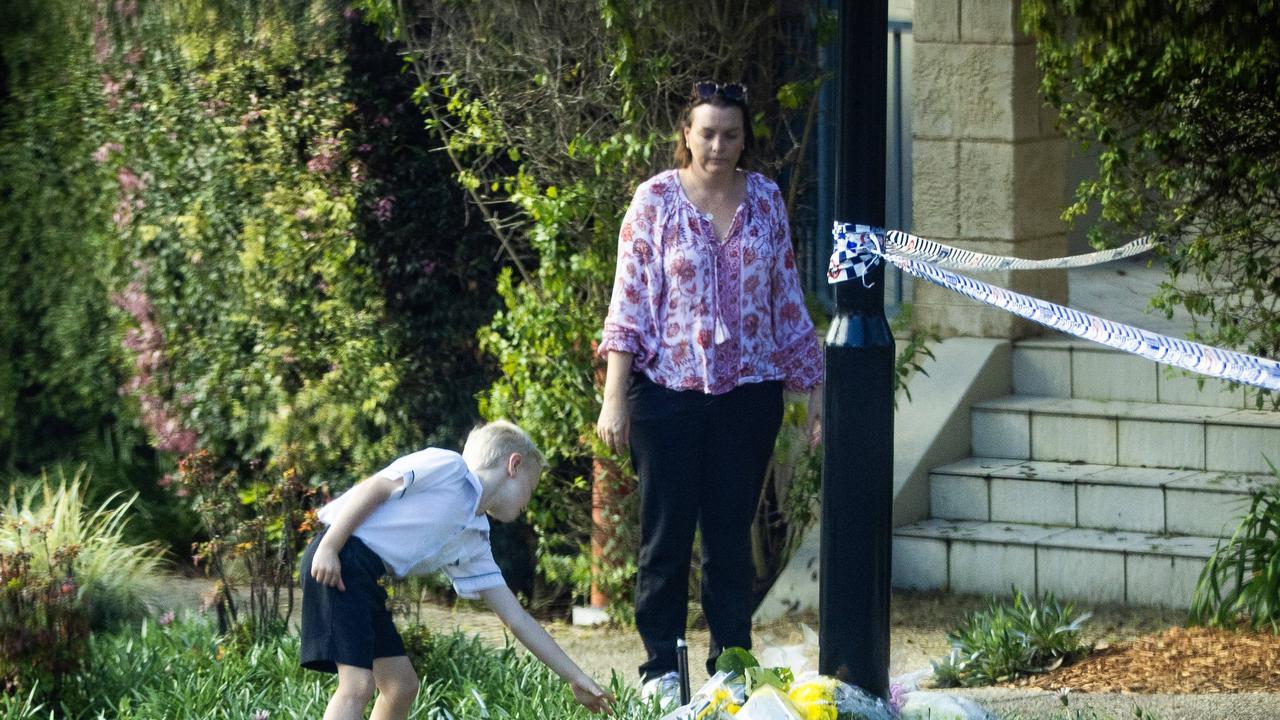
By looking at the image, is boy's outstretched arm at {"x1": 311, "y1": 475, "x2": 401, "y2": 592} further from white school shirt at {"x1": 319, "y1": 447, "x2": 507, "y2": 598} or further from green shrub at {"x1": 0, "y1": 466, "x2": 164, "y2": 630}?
green shrub at {"x1": 0, "y1": 466, "x2": 164, "y2": 630}

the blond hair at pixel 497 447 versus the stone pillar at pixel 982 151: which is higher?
the stone pillar at pixel 982 151

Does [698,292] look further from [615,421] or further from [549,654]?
[549,654]

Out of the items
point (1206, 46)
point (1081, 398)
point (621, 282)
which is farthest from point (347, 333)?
point (1206, 46)

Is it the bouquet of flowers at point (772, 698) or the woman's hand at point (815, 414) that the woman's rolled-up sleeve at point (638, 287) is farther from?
the bouquet of flowers at point (772, 698)

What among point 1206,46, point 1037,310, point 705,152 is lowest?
point 1037,310

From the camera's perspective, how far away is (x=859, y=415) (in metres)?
3.79

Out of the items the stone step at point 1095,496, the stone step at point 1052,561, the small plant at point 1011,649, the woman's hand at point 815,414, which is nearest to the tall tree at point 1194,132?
the stone step at point 1095,496

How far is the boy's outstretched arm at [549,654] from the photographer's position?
391cm

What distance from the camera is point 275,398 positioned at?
7.37m

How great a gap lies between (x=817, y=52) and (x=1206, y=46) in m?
1.32

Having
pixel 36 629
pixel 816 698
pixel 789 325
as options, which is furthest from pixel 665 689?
pixel 36 629

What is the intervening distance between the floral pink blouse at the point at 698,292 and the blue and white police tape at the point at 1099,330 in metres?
0.72

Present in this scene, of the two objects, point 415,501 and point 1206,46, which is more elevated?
point 1206,46

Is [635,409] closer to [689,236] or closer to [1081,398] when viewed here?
[689,236]
